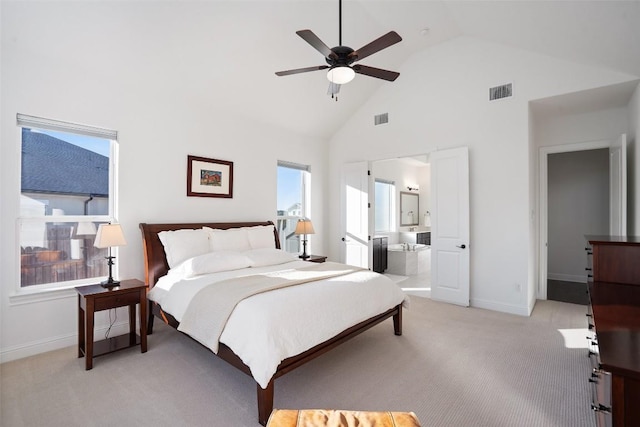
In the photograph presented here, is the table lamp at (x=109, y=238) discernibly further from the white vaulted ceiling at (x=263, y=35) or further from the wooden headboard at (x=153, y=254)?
the white vaulted ceiling at (x=263, y=35)

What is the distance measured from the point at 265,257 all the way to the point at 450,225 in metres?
2.86

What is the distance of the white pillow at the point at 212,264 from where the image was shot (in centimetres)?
328

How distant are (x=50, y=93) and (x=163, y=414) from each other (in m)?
3.20

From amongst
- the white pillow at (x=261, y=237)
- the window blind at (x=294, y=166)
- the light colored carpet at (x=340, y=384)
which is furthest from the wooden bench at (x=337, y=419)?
the window blind at (x=294, y=166)

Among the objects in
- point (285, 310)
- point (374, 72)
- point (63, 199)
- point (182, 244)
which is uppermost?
point (374, 72)

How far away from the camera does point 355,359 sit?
9.63ft

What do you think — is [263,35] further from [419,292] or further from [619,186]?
[619,186]

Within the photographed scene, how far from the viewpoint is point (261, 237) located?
4590 millimetres

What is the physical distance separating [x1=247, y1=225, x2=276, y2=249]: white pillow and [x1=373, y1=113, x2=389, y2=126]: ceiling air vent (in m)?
2.80

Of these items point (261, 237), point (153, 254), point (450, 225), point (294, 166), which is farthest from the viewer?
point (294, 166)

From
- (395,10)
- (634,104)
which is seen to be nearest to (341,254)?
(395,10)

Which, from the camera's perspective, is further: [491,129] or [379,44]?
[491,129]

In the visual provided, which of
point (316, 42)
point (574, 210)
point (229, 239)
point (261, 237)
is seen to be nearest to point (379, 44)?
point (316, 42)

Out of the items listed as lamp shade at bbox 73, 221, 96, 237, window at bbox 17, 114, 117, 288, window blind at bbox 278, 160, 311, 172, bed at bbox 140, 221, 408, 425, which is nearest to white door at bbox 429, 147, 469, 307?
bed at bbox 140, 221, 408, 425
